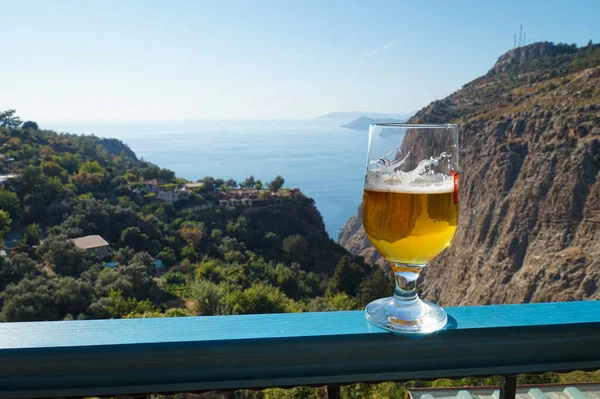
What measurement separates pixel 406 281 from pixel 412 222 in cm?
9

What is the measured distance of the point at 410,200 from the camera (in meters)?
0.58

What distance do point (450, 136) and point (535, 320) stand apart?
0.27 m

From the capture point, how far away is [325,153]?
3679 inches

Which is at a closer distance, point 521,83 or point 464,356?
point 464,356

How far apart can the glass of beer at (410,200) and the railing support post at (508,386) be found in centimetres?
11

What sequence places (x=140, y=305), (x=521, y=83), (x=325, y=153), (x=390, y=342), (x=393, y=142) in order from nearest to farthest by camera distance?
(x=390, y=342), (x=393, y=142), (x=140, y=305), (x=521, y=83), (x=325, y=153)

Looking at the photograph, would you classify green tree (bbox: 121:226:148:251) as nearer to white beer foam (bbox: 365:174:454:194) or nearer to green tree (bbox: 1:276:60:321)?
green tree (bbox: 1:276:60:321)

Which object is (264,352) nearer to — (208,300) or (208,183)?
(208,300)

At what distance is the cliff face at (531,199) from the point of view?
1734cm

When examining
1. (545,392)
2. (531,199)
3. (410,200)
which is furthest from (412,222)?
(531,199)

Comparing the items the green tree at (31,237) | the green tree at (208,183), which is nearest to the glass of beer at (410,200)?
the green tree at (31,237)

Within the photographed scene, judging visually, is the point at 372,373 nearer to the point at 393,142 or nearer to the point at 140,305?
the point at 393,142

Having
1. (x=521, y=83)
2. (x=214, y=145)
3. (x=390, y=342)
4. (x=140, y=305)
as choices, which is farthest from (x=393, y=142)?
(x=214, y=145)

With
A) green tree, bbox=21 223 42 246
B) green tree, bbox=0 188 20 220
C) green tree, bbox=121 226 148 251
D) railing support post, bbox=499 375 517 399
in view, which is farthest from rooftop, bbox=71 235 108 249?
railing support post, bbox=499 375 517 399
